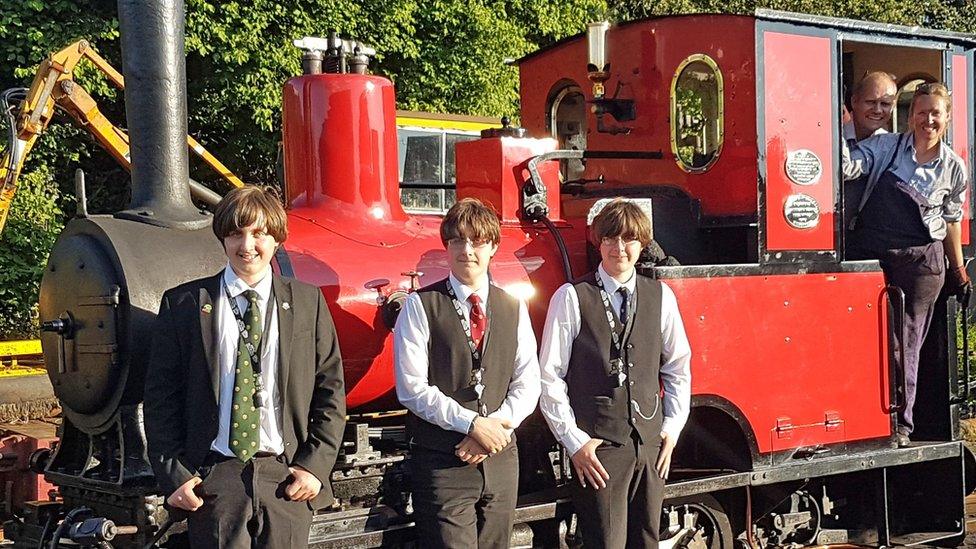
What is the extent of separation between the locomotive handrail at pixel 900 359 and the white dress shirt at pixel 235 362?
11.7 feet

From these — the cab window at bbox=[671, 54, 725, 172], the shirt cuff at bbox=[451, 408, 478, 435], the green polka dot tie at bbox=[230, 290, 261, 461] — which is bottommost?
the shirt cuff at bbox=[451, 408, 478, 435]

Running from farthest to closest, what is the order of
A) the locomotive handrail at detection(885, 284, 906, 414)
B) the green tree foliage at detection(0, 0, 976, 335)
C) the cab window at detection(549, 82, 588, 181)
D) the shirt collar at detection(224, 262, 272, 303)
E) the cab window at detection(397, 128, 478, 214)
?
the green tree foliage at detection(0, 0, 976, 335) → the cab window at detection(397, 128, 478, 214) → the cab window at detection(549, 82, 588, 181) → the locomotive handrail at detection(885, 284, 906, 414) → the shirt collar at detection(224, 262, 272, 303)

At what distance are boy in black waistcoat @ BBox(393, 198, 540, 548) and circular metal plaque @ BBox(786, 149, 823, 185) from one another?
6.58ft

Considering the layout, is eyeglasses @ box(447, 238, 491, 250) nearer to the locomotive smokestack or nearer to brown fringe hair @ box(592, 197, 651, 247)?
brown fringe hair @ box(592, 197, 651, 247)

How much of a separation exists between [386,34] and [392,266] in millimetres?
10461

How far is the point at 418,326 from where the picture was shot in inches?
168

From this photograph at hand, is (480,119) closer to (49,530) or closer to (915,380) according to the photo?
(915,380)

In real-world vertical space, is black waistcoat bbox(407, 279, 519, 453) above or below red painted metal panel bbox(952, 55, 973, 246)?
below

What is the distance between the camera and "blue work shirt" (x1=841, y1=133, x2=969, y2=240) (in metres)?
6.15

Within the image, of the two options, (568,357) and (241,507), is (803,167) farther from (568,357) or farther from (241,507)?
(241,507)

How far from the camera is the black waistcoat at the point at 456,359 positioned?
4.25 m

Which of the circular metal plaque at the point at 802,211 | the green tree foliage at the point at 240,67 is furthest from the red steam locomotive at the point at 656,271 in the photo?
the green tree foliage at the point at 240,67

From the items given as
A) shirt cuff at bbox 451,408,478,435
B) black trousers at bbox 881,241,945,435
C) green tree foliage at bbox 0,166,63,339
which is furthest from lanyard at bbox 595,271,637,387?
green tree foliage at bbox 0,166,63,339

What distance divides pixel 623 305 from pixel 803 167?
1.66 meters
